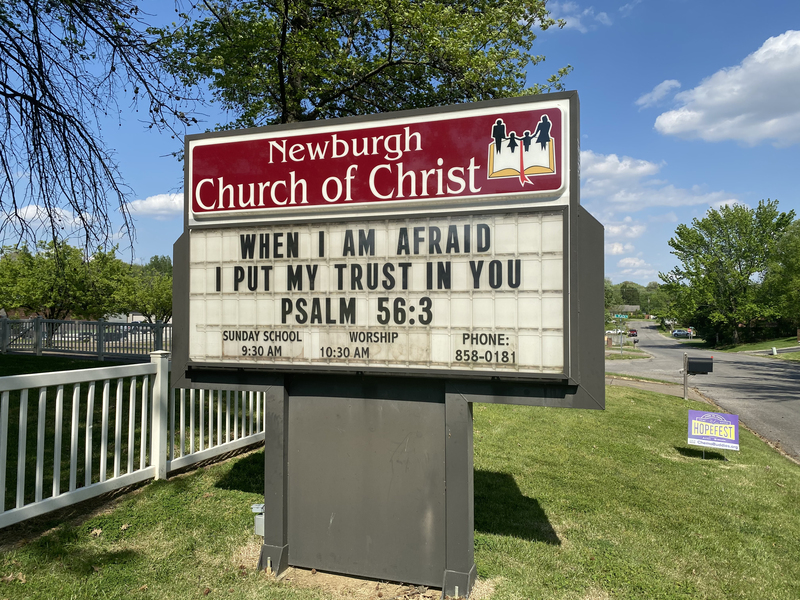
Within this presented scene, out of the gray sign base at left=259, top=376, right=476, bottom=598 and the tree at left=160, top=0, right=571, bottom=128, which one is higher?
the tree at left=160, top=0, right=571, bottom=128

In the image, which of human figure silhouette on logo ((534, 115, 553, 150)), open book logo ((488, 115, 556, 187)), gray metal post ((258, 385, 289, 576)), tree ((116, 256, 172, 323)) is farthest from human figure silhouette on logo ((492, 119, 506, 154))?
tree ((116, 256, 172, 323))

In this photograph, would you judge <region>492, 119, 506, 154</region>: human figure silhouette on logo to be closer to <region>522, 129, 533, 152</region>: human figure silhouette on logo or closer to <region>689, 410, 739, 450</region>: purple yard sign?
<region>522, 129, 533, 152</region>: human figure silhouette on logo

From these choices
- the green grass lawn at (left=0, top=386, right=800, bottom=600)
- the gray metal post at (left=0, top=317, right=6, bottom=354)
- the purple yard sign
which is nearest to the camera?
the green grass lawn at (left=0, top=386, right=800, bottom=600)

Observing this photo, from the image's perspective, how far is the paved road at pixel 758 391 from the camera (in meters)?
11.7

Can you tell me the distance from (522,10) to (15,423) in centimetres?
1526

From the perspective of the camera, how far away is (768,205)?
49.8 m

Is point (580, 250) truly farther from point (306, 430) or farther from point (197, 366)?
point (197, 366)

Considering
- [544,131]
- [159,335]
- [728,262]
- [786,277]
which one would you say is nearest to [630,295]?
[728,262]

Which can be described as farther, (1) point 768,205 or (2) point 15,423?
(1) point 768,205

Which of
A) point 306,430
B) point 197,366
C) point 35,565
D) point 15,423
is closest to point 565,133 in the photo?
point 306,430

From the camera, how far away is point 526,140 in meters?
3.66

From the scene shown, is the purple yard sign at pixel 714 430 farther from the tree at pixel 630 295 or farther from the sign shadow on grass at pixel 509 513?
the tree at pixel 630 295

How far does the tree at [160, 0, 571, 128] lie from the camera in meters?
11.0

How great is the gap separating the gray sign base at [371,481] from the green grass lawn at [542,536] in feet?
1.32
